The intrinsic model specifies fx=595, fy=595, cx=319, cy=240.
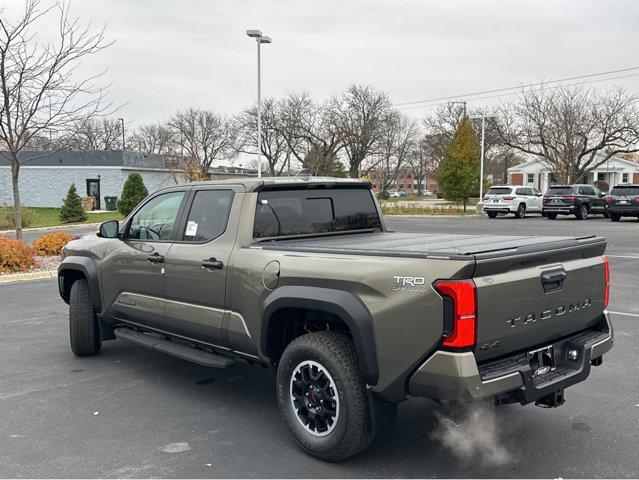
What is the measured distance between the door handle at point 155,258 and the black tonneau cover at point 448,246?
1102mm

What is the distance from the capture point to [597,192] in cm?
3078

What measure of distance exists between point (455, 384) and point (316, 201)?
2.24 meters

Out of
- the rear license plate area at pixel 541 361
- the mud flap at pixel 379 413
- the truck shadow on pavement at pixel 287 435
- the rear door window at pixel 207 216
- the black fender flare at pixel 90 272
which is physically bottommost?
the truck shadow on pavement at pixel 287 435

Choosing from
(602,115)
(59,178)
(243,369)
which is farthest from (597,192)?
(59,178)

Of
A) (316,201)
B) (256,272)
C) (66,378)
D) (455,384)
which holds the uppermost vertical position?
(316,201)

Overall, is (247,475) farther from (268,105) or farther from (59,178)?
(268,105)

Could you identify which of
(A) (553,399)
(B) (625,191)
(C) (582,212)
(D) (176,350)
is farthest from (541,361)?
(C) (582,212)

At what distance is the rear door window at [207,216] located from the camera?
4.66m

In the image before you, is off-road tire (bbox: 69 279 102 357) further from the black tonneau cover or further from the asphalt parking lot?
the black tonneau cover

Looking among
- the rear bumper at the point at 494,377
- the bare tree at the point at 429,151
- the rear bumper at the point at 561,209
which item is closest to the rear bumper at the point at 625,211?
the rear bumper at the point at 561,209

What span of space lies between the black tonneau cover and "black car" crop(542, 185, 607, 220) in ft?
88.0

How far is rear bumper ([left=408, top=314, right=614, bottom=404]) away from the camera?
3.12 m

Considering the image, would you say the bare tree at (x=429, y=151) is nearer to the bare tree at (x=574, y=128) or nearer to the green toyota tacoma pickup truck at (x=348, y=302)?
the bare tree at (x=574, y=128)

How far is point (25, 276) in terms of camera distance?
37.3 ft
